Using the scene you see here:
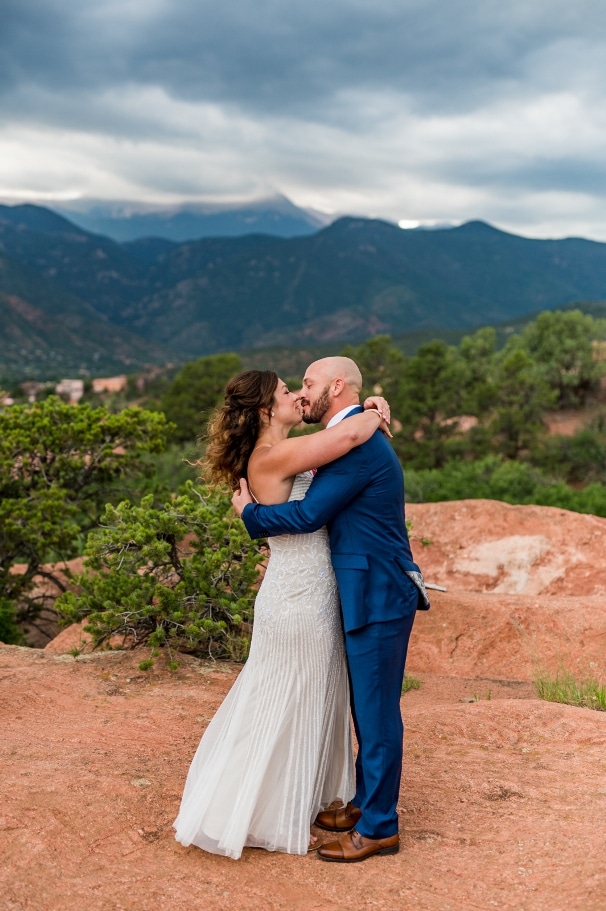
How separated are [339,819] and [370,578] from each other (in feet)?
4.17

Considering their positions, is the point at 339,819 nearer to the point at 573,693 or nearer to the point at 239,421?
the point at 239,421

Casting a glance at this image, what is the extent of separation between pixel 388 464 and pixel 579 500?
597 inches

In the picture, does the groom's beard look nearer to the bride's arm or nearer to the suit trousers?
the bride's arm

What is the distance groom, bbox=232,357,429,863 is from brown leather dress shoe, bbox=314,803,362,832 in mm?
193

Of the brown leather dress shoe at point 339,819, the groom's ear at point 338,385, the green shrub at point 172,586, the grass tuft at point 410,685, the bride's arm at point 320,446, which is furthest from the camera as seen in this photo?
the grass tuft at point 410,685

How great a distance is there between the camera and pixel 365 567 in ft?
11.5

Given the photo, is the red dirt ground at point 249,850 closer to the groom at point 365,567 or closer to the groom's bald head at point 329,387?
the groom at point 365,567

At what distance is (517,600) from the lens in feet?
32.3

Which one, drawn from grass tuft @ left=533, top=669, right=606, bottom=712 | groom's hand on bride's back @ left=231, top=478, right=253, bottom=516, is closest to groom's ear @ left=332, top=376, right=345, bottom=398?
groom's hand on bride's back @ left=231, top=478, right=253, bottom=516

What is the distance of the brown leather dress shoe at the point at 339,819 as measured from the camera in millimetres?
3916

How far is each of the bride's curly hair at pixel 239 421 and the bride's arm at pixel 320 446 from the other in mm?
202

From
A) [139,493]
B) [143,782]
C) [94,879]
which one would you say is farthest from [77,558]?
[94,879]

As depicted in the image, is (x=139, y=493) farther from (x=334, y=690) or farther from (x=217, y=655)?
(x=334, y=690)

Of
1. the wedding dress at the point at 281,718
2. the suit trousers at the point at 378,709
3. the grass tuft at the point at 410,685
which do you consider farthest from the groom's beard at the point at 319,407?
the grass tuft at the point at 410,685
